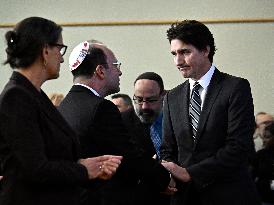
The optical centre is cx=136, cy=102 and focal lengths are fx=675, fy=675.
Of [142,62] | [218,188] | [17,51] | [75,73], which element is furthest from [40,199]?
[142,62]

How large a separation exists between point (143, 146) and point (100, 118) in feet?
3.34

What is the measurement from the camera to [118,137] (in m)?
2.96

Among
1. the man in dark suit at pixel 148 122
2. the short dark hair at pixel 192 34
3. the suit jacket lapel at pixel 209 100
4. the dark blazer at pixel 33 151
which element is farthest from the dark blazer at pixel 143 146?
the dark blazer at pixel 33 151

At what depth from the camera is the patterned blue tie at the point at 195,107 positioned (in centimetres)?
322

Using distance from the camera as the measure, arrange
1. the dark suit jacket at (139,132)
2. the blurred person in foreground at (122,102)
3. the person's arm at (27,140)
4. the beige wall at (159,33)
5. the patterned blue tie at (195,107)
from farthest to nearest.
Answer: the beige wall at (159,33)
the blurred person in foreground at (122,102)
the dark suit jacket at (139,132)
the patterned blue tie at (195,107)
the person's arm at (27,140)

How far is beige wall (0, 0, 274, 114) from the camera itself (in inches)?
258

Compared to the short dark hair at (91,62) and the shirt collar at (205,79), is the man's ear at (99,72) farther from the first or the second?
the shirt collar at (205,79)

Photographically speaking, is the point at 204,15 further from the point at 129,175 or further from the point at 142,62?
the point at 129,175

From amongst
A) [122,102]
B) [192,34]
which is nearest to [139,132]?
[192,34]

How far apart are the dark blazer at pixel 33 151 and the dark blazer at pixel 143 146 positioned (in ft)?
3.80

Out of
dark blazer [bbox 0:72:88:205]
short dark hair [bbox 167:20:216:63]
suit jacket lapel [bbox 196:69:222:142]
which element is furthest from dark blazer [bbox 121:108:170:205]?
dark blazer [bbox 0:72:88:205]

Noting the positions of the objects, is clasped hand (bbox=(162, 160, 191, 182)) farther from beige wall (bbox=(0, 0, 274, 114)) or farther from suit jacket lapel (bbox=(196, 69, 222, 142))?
beige wall (bbox=(0, 0, 274, 114))

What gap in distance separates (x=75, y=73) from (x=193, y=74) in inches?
23.2

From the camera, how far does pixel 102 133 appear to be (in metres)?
2.89
